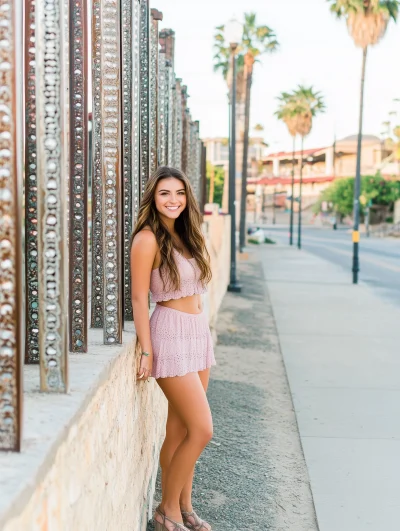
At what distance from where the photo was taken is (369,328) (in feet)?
37.1

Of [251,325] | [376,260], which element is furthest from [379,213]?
[251,325]

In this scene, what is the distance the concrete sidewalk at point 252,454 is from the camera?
14.2ft

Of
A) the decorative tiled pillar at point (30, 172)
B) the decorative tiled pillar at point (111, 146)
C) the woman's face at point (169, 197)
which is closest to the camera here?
the decorative tiled pillar at point (30, 172)

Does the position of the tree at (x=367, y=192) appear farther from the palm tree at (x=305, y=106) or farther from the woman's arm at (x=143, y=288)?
the woman's arm at (x=143, y=288)

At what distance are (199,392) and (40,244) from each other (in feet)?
4.62

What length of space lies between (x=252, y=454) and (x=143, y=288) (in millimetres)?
2575

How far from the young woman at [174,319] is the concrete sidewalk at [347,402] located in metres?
1.23

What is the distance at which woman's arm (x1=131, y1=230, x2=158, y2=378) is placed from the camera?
3.27 m

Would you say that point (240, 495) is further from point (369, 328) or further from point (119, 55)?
point (369, 328)

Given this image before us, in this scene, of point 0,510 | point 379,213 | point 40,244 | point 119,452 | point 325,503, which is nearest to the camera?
point 0,510

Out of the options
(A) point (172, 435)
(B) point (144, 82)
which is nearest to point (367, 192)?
(B) point (144, 82)

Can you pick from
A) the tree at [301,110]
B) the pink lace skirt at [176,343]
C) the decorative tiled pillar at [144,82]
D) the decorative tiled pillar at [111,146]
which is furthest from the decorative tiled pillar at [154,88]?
the tree at [301,110]

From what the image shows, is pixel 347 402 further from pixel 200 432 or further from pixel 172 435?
pixel 200 432

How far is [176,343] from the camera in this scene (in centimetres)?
334
